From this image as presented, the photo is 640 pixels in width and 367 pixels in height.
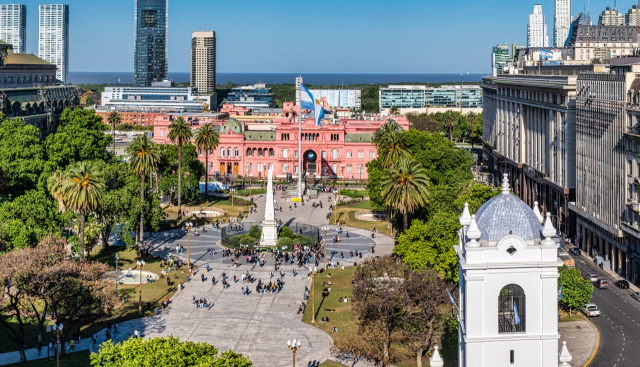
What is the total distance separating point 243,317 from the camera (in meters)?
62.0

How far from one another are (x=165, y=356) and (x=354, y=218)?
2895 inches

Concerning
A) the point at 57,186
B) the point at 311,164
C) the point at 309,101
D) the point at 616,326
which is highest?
the point at 309,101

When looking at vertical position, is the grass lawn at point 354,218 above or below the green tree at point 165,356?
above

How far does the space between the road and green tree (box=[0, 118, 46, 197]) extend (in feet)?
186

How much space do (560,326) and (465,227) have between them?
3326 cm

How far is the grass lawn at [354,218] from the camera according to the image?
98.9 m

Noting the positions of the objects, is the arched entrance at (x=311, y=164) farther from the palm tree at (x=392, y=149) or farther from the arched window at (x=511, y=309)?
the arched window at (x=511, y=309)

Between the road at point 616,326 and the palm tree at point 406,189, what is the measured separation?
17.5m

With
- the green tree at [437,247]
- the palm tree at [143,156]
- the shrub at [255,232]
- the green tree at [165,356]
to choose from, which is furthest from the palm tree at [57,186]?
the green tree at [165,356]

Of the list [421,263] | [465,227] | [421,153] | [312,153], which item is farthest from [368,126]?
[465,227]

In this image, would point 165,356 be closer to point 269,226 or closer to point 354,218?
point 269,226

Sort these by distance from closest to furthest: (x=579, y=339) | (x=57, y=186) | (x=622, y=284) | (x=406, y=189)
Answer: (x=579, y=339)
(x=622, y=284)
(x=57, y=186)
(x=406, y=189)

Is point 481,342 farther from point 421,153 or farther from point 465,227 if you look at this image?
point 421,153

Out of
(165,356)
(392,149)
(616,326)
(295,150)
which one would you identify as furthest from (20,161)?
(295,150)
